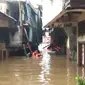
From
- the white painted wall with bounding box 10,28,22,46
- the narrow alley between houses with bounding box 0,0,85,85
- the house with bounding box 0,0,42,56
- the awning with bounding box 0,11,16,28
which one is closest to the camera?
the narrow alley between houses with bounding box 0,0,85,85

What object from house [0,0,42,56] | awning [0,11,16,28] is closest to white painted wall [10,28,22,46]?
house [0,0,42,56]

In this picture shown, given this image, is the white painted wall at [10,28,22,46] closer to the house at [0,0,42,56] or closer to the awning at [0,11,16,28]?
the house at [0,0,42,56]

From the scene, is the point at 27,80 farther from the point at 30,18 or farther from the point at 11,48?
the point at 30,18

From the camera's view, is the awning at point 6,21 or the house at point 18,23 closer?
the awning at point 6,21

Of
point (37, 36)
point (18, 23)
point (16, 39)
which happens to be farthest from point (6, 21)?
point (37, 36)

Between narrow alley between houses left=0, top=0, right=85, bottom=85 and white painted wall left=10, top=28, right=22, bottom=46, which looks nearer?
narrow alley between houses left=0, top=0, right=85, bottom=85

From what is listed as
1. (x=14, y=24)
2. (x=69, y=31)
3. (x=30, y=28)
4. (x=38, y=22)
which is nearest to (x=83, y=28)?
(x=69, y=31)

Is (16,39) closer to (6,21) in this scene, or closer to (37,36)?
(6,21)

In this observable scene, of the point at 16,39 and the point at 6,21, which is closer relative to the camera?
the point at 6,21

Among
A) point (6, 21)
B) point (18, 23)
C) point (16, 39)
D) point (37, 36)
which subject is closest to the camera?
point (6, 21)

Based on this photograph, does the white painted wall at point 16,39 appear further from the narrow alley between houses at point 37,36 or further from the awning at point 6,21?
the awning at point 6,21

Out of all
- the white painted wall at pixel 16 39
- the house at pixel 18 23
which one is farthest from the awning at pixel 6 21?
the white painted wall at pixel 16 39

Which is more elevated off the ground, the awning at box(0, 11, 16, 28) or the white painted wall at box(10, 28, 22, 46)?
the awning at box(0, 11, 16, 28)

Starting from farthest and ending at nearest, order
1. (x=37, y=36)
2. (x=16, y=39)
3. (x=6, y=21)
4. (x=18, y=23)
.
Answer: (x=37, y=36) → (x=18, y=23) → (x=16, y=39) → (x=6, y=21)
